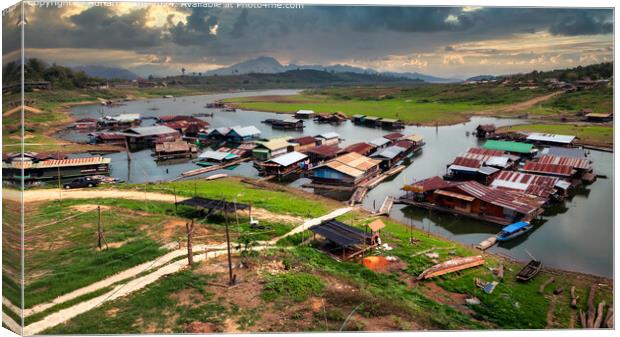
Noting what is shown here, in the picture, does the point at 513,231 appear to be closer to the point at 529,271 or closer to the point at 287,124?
the point at 529,271

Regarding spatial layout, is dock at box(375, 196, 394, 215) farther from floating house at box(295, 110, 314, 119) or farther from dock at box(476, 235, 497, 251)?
floating house at box(295, 110, 314, 119)

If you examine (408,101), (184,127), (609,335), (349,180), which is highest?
(408,101)

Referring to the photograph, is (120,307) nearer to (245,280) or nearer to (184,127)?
(245,280)

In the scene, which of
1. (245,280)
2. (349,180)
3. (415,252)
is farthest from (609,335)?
(349,180)

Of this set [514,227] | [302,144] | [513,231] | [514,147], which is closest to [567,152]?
[514,147]

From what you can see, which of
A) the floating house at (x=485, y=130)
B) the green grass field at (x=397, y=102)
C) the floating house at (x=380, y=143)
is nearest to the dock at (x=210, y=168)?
the floating house at (x=380, y=143)

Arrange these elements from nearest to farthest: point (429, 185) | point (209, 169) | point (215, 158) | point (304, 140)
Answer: point (429, 185) < point (209, 169) < point (215, 158) < point (304, 140)

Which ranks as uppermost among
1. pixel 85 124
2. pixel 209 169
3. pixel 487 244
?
pixel 85 124
